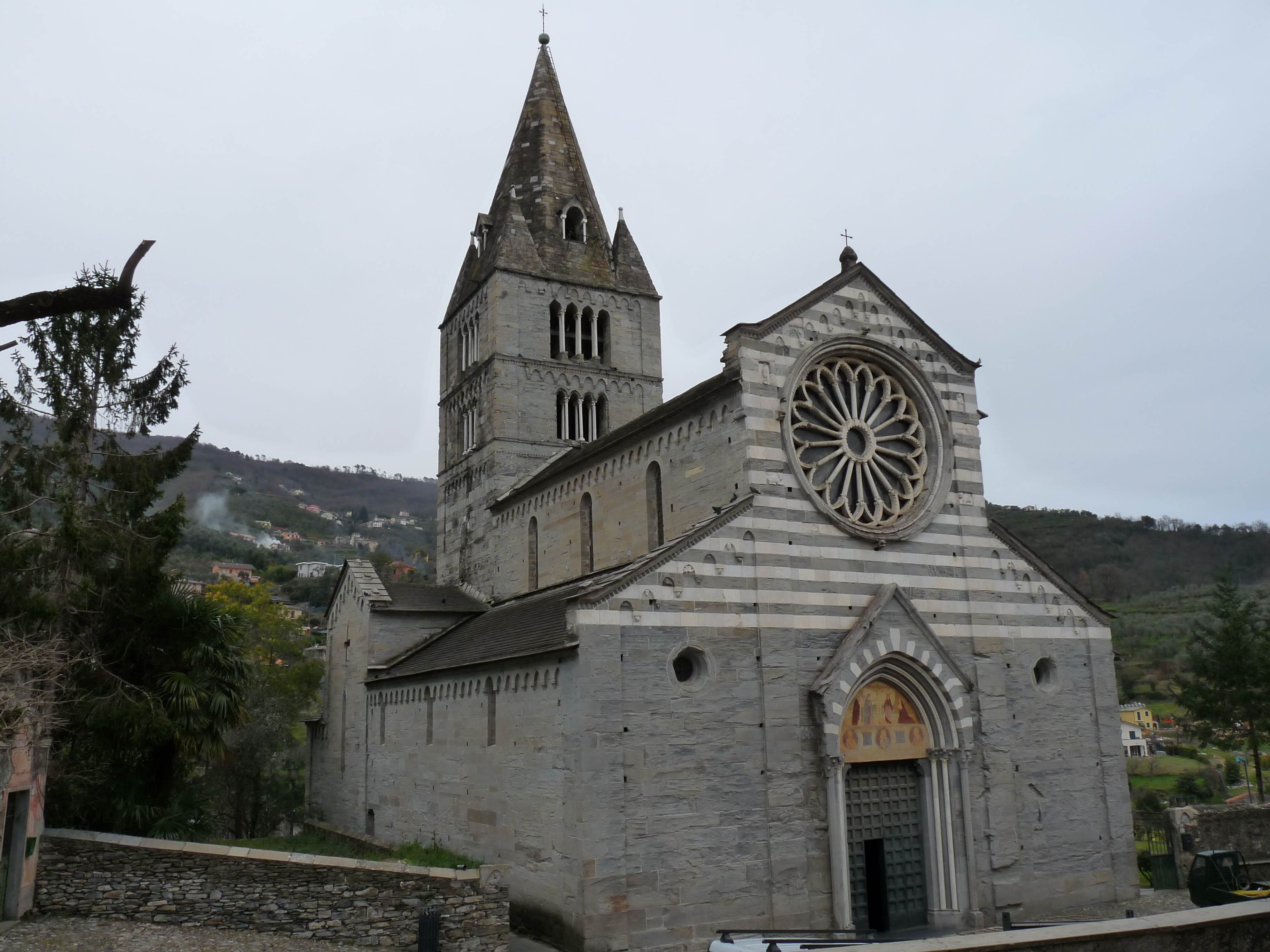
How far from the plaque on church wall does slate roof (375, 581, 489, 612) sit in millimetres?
14005

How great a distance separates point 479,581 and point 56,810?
1567 cm

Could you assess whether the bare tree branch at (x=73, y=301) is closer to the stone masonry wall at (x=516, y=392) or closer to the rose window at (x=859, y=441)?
the rose window at (x=859, y=441)

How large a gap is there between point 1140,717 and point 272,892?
58.9m

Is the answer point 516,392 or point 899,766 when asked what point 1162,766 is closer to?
point 899,766

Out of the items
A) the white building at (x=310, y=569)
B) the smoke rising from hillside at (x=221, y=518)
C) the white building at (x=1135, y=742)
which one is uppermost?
the smoke rising from hillside at (x=221, y=518)

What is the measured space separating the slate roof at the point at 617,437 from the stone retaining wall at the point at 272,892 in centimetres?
1004

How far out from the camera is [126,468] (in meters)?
20.5

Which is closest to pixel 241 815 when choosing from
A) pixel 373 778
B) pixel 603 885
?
pixel 373 778

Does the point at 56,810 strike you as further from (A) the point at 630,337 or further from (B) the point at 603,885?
(A) the point at 630,337

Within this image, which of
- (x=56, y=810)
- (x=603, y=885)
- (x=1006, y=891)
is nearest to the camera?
(x=603, y=885)

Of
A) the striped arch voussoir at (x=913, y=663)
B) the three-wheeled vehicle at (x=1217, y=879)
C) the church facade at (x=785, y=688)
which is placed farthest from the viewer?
the striped arch voussoir at (x=913, y=663)

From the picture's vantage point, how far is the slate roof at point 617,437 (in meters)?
20.5

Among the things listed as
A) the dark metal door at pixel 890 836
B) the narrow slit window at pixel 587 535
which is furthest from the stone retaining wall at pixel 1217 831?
the narrow slit window at pixel 587 535

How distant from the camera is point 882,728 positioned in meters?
19.9
